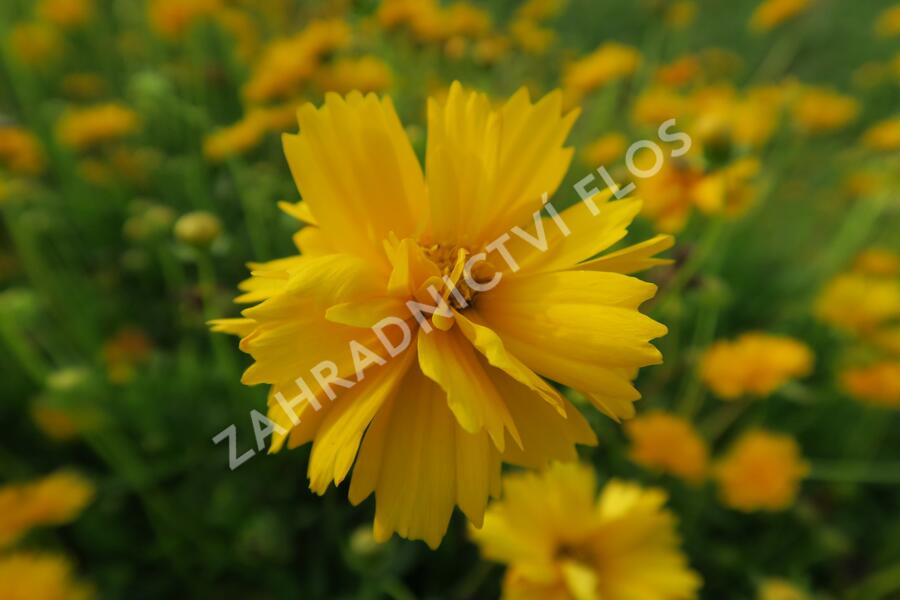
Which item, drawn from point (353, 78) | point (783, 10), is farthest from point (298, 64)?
point (783, 10)

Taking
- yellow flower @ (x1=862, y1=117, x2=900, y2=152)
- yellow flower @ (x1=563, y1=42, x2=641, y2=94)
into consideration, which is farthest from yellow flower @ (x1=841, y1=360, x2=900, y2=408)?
yellow flower @ (x1=563, y1=42, x2=641, y2=94)

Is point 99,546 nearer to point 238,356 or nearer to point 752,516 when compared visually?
point 238,356

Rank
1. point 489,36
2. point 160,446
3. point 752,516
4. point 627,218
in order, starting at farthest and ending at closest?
point 489,36 → point 752,516 → point 160,446 → point 627,218

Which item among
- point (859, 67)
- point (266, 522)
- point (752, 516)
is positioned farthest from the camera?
point (859, 67)

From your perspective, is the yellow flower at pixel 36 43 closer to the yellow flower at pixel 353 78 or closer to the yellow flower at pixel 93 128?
the yellow flower at pixel 93 128

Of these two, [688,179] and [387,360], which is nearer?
[387,360]

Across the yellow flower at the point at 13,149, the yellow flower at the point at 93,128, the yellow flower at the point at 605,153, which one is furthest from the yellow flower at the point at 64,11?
the yellow flower at the point at 605,153

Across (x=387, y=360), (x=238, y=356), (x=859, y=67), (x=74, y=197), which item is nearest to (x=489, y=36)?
(x=238, y=356)

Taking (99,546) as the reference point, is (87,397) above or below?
above
